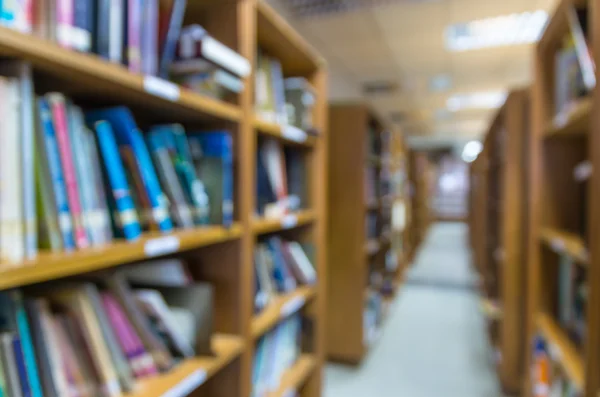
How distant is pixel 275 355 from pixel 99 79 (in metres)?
1.30

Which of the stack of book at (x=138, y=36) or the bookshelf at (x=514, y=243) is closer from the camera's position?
the stack of book at (x=138, y=36)

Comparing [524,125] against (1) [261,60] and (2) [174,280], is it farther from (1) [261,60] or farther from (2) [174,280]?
(2) [174,280]

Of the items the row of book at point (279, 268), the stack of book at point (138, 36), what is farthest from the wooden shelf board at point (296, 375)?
the stack of book at point (138, 36)

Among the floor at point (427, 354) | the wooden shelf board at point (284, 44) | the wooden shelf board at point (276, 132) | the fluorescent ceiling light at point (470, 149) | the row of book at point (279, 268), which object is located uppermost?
the fluorescent ceiling light at point (470, 149)

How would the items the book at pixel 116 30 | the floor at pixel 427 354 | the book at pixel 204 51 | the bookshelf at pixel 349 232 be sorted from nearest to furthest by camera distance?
the book at pixel 116 30 → the book at pixel 204 51 → the floor at pixel 427 354 → the bookshelf at pixel 349 232

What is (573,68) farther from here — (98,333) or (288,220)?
(98,333)

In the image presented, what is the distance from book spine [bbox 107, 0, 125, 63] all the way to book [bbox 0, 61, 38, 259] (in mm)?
188

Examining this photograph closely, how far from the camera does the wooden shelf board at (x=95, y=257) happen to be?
63cm

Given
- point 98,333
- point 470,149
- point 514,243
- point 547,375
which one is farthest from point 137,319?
point 470,149

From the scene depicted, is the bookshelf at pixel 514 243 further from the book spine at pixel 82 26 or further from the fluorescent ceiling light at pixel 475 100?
the fluorescent ceiling light at pixel 475 100

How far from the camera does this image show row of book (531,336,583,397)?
137 centimetres

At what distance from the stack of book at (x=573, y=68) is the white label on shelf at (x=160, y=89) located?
3.73 ft

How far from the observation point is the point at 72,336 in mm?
832

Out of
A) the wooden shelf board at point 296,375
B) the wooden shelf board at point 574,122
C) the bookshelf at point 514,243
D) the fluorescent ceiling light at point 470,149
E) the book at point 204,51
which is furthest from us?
the fluorescent ceiling light at point 470,149
